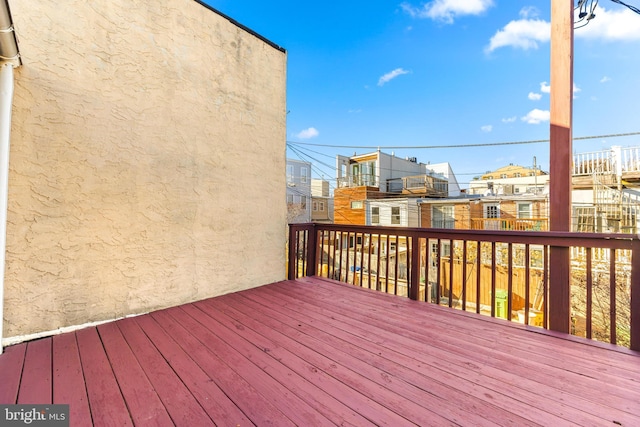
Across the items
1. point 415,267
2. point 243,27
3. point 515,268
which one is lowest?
point 515,268

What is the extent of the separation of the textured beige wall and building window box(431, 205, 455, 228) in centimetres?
1294

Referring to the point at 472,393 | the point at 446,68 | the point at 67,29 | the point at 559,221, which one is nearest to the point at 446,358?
the point at 472,393

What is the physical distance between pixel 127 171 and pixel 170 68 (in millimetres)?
1196

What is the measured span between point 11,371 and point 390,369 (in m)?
2.36

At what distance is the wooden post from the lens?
2.22m

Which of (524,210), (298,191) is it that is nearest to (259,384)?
(524,210)

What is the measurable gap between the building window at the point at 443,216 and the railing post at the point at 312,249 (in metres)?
12.0

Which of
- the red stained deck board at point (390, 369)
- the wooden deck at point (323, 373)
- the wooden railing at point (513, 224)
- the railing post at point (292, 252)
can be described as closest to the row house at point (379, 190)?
the wooden railing at point (513, 224)

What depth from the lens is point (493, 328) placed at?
2.28 metres

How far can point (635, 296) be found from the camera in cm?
183

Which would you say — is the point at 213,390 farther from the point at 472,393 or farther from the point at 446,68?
the point at 446,68

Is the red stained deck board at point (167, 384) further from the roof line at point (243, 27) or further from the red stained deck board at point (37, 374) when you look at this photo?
the roof line at point (243, 27)

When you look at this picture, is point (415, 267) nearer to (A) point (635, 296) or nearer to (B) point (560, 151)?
(A) point (635, 296)

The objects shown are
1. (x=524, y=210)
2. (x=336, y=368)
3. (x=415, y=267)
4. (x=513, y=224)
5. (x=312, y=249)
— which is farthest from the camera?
(x=524, y=210)
